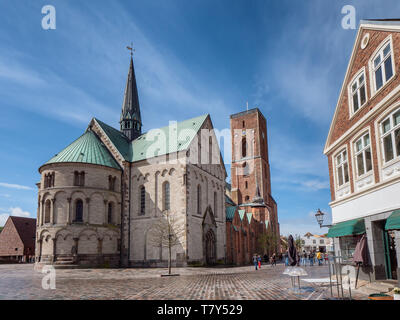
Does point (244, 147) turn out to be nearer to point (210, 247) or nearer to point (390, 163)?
point (210, 247)

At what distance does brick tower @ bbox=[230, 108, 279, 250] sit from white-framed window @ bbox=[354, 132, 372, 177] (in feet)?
168

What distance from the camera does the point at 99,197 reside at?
1523 inches

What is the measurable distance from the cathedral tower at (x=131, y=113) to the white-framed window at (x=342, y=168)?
123 feet

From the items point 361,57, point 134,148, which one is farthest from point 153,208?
point 361,57

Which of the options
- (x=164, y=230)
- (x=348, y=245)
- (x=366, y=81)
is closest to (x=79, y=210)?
(x=164, y=230)

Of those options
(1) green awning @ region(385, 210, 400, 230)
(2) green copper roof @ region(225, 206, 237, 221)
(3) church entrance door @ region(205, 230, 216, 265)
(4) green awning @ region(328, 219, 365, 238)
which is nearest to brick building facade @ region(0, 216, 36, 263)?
(3) church entrance door @ region(205, 230, 216, 265)

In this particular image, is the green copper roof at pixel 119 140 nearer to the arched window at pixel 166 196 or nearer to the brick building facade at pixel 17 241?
the arched window at pixel 166 196

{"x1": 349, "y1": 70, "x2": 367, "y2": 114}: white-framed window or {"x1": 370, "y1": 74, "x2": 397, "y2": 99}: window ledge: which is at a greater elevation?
{"x1": 349, "y1": 70, "x2": 367, "y2": 114}: white-framed window

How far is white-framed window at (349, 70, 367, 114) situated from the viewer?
16.3m

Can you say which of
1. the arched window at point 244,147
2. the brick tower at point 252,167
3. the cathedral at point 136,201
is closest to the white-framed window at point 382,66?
the cathedral at point 136,201

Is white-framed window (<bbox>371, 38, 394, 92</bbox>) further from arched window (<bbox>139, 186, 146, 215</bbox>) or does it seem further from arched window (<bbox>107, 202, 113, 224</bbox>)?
arched window (<bbox>107, 202, 113, 224</bbox>)

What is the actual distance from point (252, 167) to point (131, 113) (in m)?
32.5

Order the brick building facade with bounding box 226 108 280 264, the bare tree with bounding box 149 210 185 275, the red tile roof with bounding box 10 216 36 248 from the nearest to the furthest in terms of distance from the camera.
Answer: the bare tree with bounding box 149 210 185 275 < the red tile roof with bounding box 10 216 36 248 < the brick building facade with bounding box 226 108 280 264
